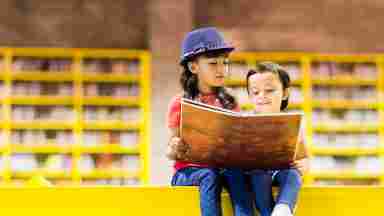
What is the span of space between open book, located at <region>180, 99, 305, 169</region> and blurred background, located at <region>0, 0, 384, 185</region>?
4.35m

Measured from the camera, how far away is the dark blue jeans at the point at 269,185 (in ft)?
7.76

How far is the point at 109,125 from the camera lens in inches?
272

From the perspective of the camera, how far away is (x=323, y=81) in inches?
278

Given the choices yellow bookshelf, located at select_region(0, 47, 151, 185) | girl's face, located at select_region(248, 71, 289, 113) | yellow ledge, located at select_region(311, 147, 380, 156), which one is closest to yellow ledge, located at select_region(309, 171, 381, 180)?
yellow ledge, located at select_region(311, 147, 380, 156)

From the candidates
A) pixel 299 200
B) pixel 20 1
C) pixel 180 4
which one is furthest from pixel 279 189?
pixel 20 1

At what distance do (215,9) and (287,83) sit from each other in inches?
182

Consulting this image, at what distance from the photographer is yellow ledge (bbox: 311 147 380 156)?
6988mm

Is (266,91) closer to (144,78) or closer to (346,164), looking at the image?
(144,78)

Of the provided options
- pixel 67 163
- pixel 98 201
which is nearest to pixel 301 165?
pixel 98 201

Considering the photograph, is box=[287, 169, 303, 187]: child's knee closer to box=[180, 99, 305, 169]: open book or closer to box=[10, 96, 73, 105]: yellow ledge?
box=[180, 99, 305, 169]: open book

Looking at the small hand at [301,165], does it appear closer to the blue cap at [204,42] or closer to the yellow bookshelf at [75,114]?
the blue cap at [204,42]

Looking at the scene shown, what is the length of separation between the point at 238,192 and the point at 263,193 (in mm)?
79

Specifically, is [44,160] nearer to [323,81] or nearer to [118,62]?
[118,62]

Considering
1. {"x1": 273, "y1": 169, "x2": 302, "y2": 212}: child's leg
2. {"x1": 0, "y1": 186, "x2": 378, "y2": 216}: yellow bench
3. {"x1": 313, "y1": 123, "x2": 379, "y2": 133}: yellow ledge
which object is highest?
{"x1": 273, "y1": 169, "x2": 302, "y2": 212}: child's leg
